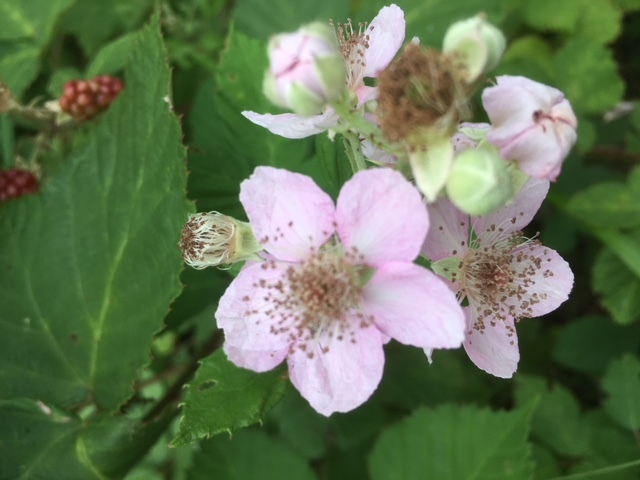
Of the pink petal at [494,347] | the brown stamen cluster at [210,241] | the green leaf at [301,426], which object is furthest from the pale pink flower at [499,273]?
the green leaf at [301,426]

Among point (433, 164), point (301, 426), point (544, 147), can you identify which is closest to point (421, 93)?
point (433, 164)

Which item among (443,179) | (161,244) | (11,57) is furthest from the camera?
(11,57)

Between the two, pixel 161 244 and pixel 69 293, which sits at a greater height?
pixel 161 244

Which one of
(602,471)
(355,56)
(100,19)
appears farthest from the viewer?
(100,19)

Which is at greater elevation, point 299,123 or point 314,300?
point 299,123

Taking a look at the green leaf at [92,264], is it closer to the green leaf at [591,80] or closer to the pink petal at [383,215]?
the pink petal at [383,215]

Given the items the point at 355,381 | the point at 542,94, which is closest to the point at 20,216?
the point at 355,381

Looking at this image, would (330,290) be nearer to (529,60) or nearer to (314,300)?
(314,300)

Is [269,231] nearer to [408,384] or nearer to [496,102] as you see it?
[496,102]
